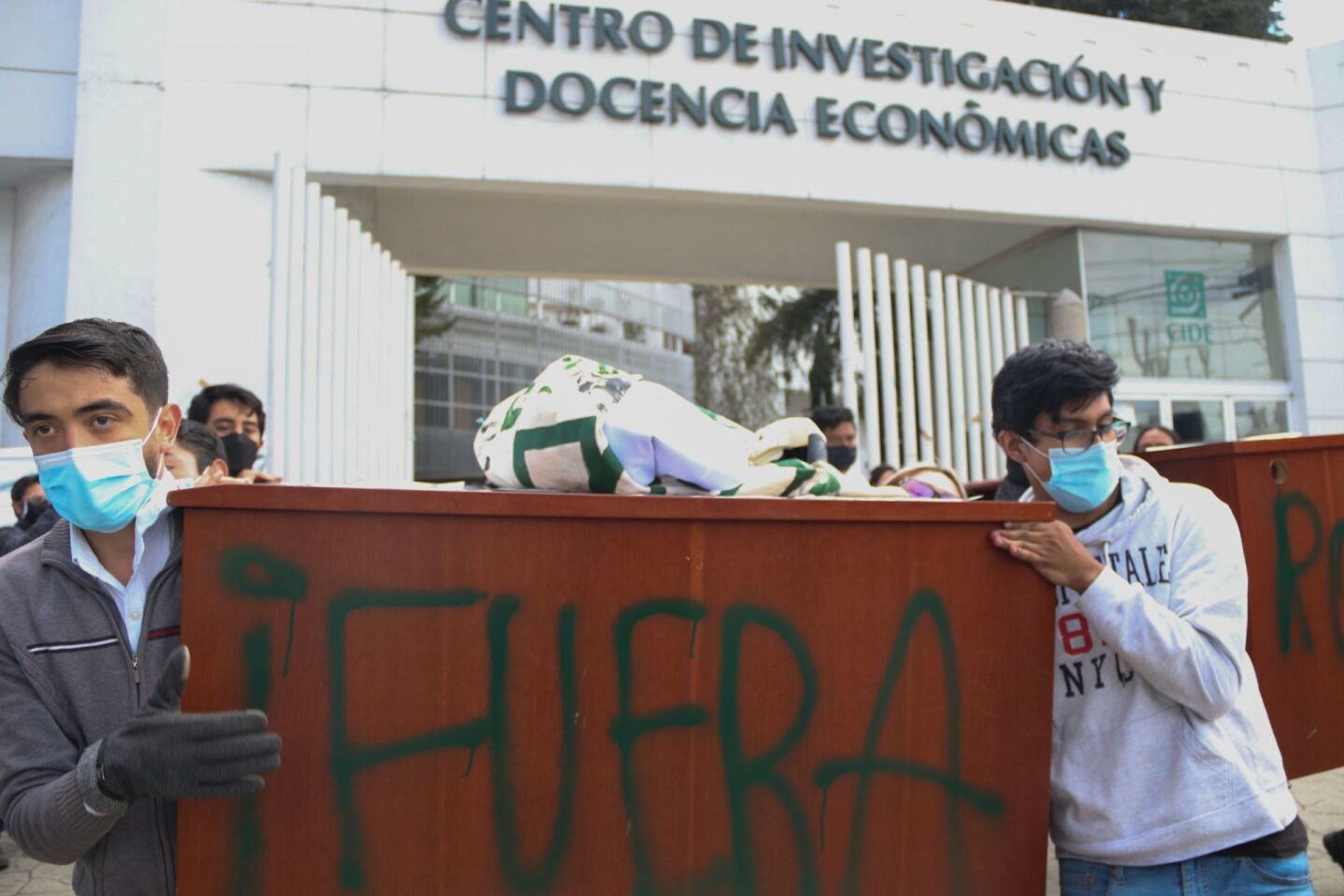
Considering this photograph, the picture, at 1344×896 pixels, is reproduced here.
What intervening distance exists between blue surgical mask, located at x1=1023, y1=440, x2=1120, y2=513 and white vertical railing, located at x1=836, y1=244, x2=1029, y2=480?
512cm

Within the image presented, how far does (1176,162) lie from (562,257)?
544 cm

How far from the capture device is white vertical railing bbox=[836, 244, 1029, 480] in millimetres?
7238

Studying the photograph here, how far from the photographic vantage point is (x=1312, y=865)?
353cm

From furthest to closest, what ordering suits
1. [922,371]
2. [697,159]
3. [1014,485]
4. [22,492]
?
[922,371], [697,159], [22,492], [1014,485]

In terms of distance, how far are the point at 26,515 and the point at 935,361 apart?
610 cm

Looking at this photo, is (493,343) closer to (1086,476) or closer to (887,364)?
(887,364)

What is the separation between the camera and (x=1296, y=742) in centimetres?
208

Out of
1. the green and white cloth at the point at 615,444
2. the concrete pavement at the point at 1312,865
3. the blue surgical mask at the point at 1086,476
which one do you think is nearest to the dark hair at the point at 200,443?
the green and white cloth at the point at 615,444

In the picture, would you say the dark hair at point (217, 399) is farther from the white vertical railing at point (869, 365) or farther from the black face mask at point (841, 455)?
the white vertical railing at point (869, 365)

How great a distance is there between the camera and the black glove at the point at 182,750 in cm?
123

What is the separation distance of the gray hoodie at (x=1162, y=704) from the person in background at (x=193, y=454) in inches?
78.6

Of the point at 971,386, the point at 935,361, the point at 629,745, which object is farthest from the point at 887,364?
the point at 629,745

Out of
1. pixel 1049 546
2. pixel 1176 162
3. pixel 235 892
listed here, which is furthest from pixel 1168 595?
pixel 1176 162

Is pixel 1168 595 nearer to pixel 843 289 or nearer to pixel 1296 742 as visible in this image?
pixel 1296 742
